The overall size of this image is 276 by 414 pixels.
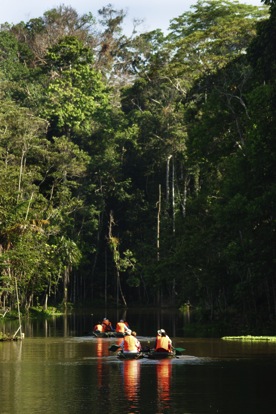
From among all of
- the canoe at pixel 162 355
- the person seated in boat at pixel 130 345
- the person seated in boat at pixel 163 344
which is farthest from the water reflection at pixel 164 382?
the person seated in boat at pixel 130 345

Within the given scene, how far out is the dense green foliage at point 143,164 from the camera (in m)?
45.8

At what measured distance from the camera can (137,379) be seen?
91.4ft

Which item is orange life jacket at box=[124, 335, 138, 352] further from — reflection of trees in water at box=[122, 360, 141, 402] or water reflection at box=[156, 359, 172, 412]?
water reflection at box=[156, 359, 172, 412]

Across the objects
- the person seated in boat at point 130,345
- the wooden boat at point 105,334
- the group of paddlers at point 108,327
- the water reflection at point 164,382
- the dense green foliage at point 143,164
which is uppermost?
the dense green foliage at point 143,164

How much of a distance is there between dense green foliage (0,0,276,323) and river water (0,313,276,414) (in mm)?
9196

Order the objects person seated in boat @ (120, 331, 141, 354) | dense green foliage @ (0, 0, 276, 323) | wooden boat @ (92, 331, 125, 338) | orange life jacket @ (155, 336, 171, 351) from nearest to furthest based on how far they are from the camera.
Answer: orange life jacket @ (155, 336, 171, 351) < person seated in boat @ (120, 331, 141, 354) < dense green foliage @ (0, 0, 276, 323) < wooden boat @ (92, 331, 125, 338)

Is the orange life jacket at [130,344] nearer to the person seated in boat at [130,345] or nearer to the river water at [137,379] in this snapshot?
the person seated in boat at [130,345]

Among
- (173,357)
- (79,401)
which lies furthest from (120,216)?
(79,401)

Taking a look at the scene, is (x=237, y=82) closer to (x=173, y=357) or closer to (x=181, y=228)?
(x=181, y=228)

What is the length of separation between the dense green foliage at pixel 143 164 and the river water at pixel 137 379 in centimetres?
920

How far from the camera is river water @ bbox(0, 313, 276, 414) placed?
22.0 meters

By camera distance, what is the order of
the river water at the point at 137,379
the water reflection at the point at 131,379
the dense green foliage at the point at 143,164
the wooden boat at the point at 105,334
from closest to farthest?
the river water at the point at 137,379
the water reflection at the point at 131,379
the dense green foliage at the point at 143,164
the wooden boat at the point at 105,334

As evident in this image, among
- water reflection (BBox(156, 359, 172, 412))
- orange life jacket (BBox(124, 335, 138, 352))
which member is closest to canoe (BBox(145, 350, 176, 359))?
water reflection (BBox(156, 359, 172, 412))

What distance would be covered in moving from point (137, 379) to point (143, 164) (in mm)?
67451
